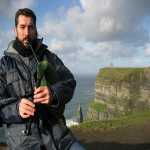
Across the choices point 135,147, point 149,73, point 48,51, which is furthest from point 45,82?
point 149,73

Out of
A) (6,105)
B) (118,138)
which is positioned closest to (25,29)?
(6,105)

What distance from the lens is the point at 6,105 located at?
4.78 meters

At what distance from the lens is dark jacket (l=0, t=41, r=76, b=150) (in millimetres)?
4703

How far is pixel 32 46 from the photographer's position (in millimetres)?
4848

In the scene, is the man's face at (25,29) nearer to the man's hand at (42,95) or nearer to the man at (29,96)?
the man at (29,96)

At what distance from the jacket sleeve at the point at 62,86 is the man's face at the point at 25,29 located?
42 cm

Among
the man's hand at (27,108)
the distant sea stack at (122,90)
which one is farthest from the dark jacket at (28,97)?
the distant sea stack at (122,90)

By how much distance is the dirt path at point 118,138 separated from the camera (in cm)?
1466

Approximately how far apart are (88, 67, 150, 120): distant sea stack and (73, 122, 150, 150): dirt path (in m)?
78.0

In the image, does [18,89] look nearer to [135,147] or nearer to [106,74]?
[135,147]

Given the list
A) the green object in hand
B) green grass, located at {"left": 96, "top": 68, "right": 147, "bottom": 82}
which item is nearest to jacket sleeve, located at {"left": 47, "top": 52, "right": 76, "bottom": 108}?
the green object in hand

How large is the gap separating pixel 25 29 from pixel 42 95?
84cm

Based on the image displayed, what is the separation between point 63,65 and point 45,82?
1.65 feet

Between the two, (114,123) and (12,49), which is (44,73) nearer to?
(12,49)
